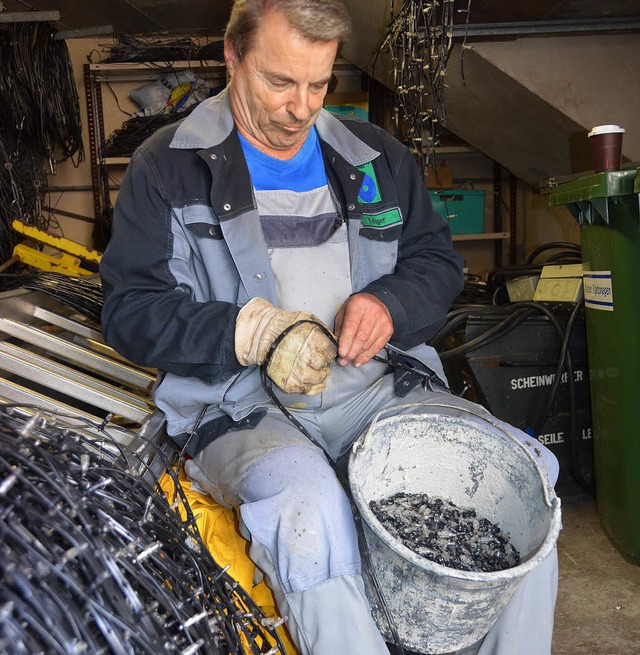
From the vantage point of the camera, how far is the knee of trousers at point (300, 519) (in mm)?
1117

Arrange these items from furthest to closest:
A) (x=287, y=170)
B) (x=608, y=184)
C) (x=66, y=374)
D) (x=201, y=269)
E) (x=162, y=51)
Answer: (x=162, y=51) < (x=608, y=184) < (x=66, y=374) < (x=287, y=170) < (x=201, y=269)

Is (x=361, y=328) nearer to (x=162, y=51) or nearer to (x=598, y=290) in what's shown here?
(x=598, y=290)

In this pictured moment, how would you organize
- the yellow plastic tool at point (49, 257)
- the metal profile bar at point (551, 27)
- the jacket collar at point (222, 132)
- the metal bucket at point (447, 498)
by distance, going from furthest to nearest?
1. the yellow plastic tool at point (49, 257)
2. the metal profile bar at point (551, 27)
3. the jacket collar at point (222, 132)
4. the metal bucket at point (447, 498)

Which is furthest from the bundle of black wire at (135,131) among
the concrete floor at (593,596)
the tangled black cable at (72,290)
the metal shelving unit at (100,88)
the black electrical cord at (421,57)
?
the concrete floor at (593,596)

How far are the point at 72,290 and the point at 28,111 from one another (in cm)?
227

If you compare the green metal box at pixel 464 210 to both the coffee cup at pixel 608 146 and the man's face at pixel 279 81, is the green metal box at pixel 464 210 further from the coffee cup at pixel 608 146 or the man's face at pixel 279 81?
the man's face at pixel 279 81

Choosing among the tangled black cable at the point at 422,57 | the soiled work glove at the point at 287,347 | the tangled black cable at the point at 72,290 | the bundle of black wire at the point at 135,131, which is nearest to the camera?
the soiled work glove at the point at 287,347

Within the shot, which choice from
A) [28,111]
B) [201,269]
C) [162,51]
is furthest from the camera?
[162,51]

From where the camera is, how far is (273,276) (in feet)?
4.83

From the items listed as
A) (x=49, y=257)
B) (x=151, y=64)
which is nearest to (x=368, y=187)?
(x=49, y=257)

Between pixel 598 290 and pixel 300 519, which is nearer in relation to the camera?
pixel 300 519

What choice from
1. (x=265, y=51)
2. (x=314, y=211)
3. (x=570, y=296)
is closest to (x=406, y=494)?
(x=314, y=211)

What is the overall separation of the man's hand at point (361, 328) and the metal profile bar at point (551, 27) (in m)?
1.92

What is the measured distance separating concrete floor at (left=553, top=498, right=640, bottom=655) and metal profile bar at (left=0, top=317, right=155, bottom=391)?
51.6 inches
